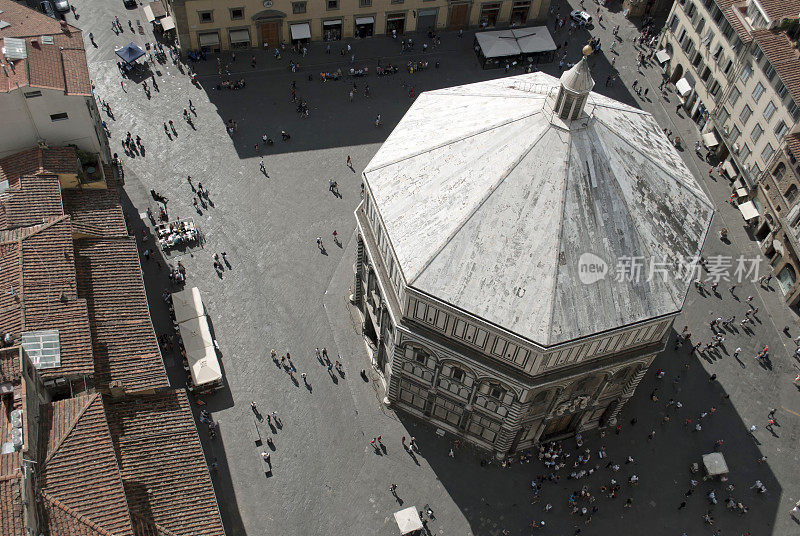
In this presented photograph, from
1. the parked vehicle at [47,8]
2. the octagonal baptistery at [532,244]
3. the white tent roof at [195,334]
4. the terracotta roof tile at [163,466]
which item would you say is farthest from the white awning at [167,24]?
the terracotta roof tile at [163,466]

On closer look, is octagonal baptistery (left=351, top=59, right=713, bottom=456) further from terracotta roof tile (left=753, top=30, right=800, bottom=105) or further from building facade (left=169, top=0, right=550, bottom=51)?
building facade (left=169, top=0, right=550, bottom=51)

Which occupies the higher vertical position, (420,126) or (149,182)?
(149,182)

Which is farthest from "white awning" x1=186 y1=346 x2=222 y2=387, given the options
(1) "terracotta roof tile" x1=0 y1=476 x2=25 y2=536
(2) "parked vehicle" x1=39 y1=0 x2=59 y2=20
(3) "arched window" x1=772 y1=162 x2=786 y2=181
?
(3) "arched window" x1=772 y1=162 x2=786 y2=181

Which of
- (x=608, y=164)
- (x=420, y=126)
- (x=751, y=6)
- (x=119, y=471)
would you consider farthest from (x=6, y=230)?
(x=751, y=6)

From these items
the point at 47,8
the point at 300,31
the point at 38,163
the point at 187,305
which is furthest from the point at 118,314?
the point at 47,8

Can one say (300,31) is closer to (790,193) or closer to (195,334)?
(195,334)

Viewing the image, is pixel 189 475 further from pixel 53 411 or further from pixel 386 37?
pixel 386 37

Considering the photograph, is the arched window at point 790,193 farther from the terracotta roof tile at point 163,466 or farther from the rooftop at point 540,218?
the terracotta roof tile at point 163,466
